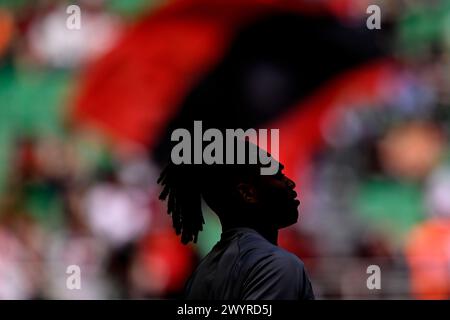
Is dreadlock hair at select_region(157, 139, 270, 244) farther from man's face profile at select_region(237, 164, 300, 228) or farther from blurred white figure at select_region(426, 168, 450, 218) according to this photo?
blurred white figure at select_region(426, 168, 450, 218)

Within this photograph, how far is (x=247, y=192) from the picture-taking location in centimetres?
231

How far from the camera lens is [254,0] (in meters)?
9.88

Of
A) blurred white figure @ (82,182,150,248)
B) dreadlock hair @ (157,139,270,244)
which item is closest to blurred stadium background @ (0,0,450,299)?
blurred white figure @ (82,182,150,248)

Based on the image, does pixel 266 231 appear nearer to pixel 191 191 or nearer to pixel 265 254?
pixel 265 254

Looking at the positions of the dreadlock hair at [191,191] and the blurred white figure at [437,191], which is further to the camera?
the blurred white figure at [437,191]

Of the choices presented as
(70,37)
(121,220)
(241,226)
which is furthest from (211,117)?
(241,226)

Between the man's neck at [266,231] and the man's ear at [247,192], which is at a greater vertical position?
the man's ear at [247,192]

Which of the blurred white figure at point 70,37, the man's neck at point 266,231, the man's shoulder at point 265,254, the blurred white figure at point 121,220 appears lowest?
the blurred white figure at point 121,220

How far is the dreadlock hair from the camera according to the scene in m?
2.37

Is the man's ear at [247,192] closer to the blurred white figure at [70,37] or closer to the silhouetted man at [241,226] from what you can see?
the silhouetted man at [241,226]

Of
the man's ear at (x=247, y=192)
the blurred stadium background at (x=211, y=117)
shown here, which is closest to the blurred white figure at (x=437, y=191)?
the blurred stadium background at (x=211, y=117)

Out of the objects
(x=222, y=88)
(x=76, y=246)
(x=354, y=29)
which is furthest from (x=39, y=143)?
(x=354, y=29)

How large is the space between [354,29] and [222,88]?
1422 mm

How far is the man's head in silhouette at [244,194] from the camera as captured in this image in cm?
229
